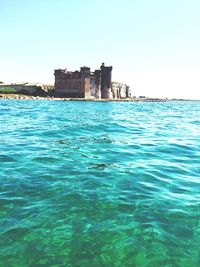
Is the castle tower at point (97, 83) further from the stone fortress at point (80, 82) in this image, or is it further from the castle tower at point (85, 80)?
the castle tower at point (85, 80)

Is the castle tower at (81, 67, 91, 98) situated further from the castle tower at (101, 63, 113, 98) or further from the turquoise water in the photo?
the turquoise water

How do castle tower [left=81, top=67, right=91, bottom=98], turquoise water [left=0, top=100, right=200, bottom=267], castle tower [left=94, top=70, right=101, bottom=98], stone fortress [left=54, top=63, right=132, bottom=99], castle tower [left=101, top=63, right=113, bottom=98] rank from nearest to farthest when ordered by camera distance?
turquoise water [left=0, top=100, right=200, bottom=267] < castle tower [left=81, top=67, right=91, bottom=98] < stone fortress [left=54, top=63, right=132, bottom=99] < castle tower [left=94, top=70, right=101, bottom=98] < castle tower [left=101, top=63, right=113, bottom=98]

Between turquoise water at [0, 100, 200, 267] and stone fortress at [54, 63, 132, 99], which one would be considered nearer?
turquoise water at [0, 100, 200, 267]

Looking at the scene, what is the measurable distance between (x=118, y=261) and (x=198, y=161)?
22.4ft

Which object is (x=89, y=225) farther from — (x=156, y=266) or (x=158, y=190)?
(x=158, y=190)

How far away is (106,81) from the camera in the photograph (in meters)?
114

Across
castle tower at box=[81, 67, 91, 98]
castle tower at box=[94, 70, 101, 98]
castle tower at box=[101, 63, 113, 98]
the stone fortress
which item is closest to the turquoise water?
castle tower at box=[81, 67, 91, 98]

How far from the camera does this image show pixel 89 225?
4992mm

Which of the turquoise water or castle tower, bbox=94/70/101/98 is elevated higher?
castle tower, bbox=94/70/101/98

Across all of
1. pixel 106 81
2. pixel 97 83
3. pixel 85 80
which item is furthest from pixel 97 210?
pixel 106 81

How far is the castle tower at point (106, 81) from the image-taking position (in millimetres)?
111750

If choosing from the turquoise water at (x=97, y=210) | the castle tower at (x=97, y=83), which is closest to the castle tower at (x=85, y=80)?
the castle tower at (x=97, y=83)

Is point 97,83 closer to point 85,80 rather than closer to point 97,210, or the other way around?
point 85,80

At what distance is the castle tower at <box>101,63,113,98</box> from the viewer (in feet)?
367
